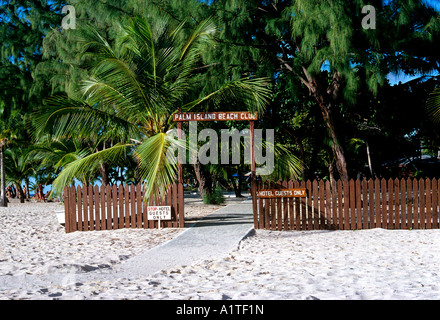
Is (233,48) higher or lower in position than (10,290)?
higher

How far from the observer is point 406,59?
1132cm

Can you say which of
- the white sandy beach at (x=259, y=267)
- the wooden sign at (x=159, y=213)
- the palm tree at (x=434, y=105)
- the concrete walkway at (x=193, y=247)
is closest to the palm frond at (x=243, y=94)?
the wooden sign at (x=159, y=213)

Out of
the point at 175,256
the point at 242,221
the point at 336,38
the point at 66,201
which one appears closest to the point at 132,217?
the point at 66,201

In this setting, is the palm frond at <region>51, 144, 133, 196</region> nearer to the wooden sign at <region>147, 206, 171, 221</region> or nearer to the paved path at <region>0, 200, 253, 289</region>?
the wooden sign at <region>147, 206, 171, 221</region>

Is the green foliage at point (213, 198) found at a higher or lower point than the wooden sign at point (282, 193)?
lower

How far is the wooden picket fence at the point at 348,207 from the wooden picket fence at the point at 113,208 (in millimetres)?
2090

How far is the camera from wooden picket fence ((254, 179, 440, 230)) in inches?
411

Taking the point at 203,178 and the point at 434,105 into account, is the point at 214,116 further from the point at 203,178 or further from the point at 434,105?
the point at 203,178

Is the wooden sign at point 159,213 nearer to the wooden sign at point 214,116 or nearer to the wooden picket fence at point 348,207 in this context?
the wooden picket fence at point 348,207

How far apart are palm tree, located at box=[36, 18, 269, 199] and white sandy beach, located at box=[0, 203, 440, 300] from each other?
2.01 m

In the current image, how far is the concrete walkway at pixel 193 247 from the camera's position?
20.8 ft

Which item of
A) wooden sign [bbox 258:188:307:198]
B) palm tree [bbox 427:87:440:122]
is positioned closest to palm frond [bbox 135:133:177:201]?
wooden sign [bbox 258:188:307:198]
